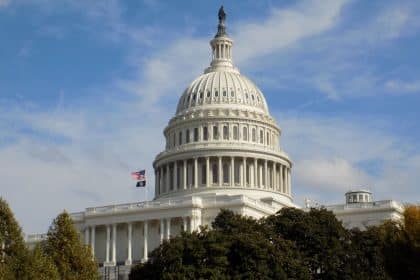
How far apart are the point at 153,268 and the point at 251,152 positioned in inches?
2870

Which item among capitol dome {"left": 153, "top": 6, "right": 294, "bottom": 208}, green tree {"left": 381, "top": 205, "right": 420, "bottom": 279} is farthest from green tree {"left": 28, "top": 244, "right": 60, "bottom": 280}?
capitol dome {"left": 153, "top": 6, "right": 294, "bottom": 208}

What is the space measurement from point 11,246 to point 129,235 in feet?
272

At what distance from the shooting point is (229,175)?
175250 mm

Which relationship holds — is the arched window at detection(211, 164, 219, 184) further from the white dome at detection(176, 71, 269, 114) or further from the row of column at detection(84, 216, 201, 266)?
the row of column at detection(84, 216, 201, 266)

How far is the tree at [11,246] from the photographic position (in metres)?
77.9

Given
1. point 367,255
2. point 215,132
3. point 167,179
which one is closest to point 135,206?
point 167,179

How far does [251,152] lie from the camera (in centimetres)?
17662

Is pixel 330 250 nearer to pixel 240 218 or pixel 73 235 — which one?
pixel 240 218

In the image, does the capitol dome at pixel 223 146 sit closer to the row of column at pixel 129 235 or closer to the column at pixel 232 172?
the column at pixel 232 172

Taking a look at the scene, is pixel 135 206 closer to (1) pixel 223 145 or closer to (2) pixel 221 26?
(1) pixel 223 145

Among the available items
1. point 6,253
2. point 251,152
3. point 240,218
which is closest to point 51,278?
point 6,253

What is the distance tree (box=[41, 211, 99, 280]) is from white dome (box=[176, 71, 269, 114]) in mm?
99163

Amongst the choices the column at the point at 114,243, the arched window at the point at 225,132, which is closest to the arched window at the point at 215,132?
the arched window at the point at 225,132

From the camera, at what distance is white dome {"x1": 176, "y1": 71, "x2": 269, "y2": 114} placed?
18312 centimetres
